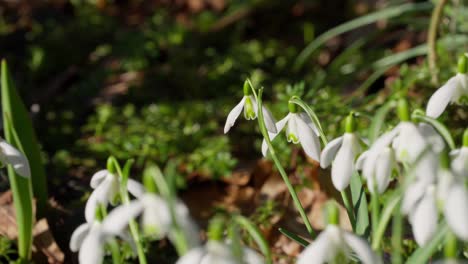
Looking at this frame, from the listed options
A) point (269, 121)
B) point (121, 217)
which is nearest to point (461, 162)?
point (269, 121)

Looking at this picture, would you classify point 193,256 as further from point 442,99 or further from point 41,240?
point 41,240

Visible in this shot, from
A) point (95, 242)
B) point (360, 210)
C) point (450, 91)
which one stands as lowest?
point (360, 210)

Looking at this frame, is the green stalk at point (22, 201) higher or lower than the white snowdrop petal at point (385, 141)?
lower

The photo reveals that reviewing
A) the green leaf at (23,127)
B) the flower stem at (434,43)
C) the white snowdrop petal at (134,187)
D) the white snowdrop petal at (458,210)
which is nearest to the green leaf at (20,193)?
the green leaf at (23,127)

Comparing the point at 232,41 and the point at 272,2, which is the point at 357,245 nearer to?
the point at 232,41

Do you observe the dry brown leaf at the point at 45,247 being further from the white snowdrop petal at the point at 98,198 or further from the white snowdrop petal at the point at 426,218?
the white snowdrop petal at the point at 426,218

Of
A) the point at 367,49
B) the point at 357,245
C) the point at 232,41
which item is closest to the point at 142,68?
the point at 232,41
